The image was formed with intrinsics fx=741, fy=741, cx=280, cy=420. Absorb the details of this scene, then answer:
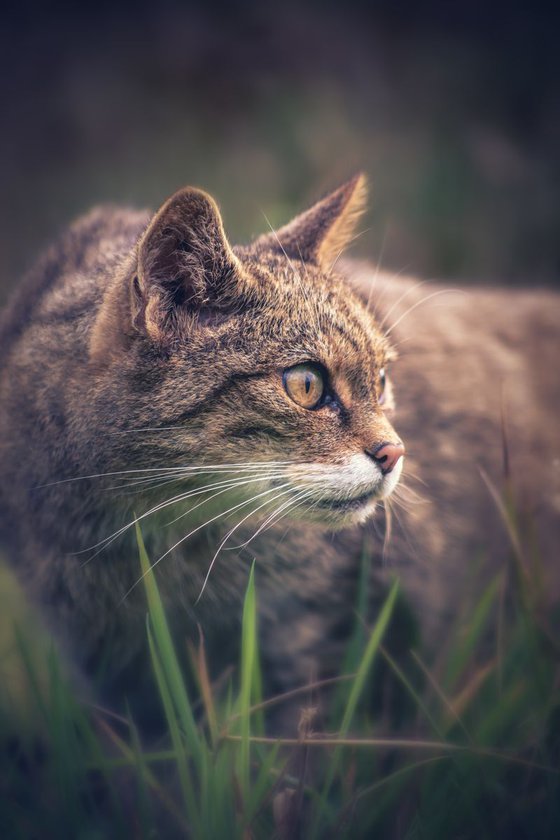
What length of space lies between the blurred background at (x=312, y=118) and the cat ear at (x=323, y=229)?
1875 mm

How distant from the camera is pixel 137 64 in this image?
14.0 feet

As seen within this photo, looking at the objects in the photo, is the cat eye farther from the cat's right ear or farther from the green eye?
the cat's right ear

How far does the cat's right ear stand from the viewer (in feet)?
5.20

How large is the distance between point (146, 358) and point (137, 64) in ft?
10.6

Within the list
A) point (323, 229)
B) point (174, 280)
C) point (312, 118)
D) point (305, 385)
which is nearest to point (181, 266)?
point (174, 280)

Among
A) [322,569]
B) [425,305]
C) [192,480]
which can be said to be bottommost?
[322,569]

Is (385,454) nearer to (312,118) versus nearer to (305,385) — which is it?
(305,385)

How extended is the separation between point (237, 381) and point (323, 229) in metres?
0.59

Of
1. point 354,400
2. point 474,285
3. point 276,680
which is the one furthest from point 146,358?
point 474,285

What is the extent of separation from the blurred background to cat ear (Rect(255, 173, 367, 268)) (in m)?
1.88

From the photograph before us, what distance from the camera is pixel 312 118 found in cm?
452

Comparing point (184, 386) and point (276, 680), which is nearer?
point (184, 386)

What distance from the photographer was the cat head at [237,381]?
64.9 inches

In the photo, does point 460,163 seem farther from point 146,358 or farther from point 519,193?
point 146,358
